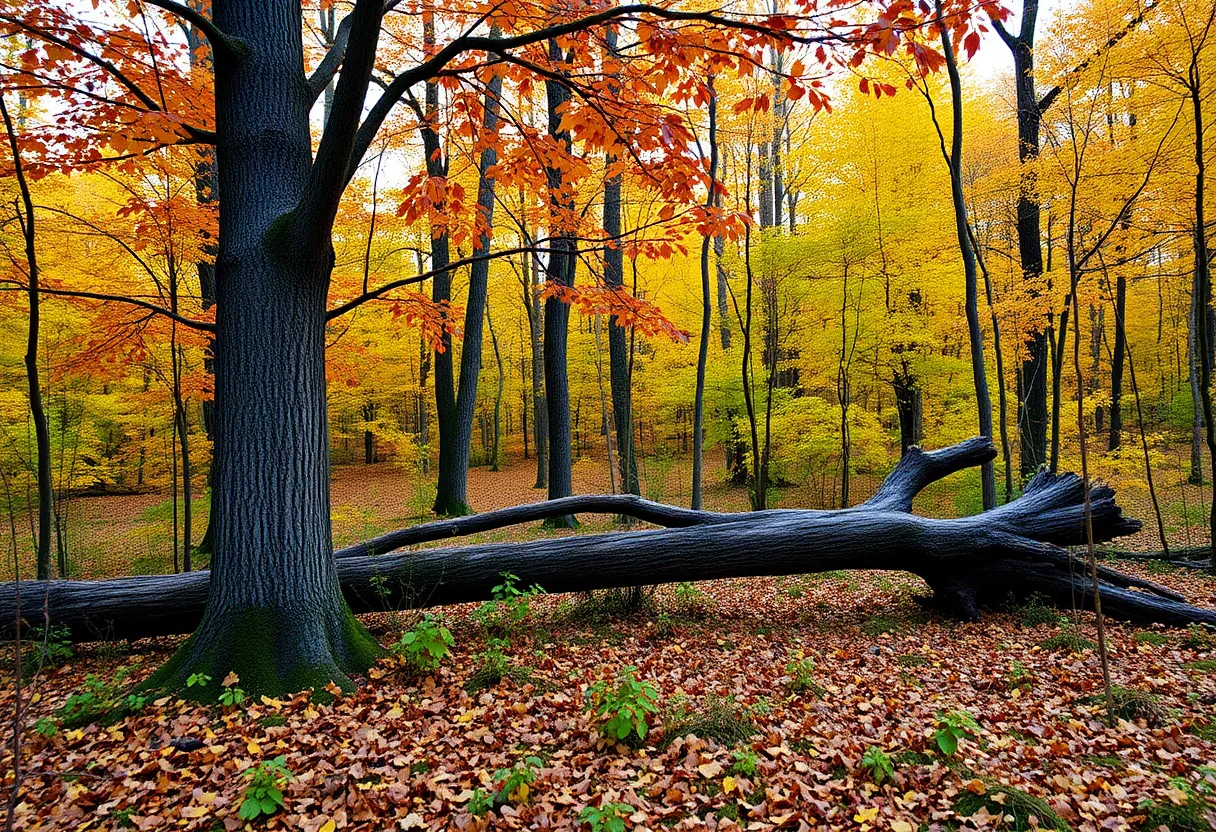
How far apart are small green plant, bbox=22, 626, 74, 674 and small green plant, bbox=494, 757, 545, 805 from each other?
3674 mm

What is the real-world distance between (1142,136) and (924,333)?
4772mm

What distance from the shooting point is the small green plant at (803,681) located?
11.2 feet

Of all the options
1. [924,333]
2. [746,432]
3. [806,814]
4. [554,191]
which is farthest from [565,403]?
[806,814]

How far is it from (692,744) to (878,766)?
2.68ft

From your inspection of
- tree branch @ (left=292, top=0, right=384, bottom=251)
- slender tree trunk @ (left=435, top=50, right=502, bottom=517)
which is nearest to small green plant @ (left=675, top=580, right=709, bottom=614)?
tree branch @ (left=292, top=0, right=384, bottom=251)

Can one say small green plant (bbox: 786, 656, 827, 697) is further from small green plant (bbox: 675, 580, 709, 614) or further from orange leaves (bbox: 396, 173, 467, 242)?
orange leaves (bbox: 396, 173, 467, 242)

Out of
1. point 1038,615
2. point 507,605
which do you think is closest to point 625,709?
point 507,605

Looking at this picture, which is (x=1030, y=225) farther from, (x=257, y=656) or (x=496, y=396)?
(x=496, y=396)

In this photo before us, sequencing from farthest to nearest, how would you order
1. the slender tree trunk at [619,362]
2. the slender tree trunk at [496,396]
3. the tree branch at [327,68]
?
the slender tree trunk at [496,396]
the slender tree trunk at [619,362]
the tree branch at [327,68]

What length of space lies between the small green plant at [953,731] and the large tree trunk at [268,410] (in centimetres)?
310

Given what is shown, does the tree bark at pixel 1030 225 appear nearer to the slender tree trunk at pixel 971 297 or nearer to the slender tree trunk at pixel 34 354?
the slender tree trunk at pixel 971 297

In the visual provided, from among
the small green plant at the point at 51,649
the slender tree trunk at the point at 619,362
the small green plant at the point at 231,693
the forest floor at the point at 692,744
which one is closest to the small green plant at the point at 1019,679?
the forest floor at the point at 692,744

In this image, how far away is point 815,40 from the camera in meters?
2.62

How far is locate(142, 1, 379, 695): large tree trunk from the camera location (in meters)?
3.22
